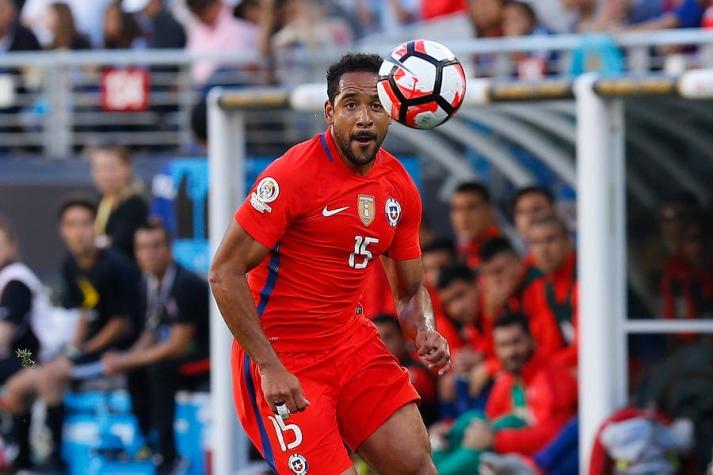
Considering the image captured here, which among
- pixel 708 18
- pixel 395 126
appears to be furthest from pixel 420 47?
pixel 708 18

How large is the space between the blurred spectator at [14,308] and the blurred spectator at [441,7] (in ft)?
12.3

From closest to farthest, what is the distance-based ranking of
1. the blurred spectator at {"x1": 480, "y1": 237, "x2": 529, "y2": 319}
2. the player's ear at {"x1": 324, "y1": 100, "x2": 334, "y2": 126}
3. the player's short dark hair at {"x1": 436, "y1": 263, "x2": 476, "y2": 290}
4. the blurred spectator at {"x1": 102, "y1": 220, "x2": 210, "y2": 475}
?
the player's ear at {"x1": 324, "y1": 100, "x2": 334, "y2": 126} < the blurred spectator at {"x1": 480, "y1": 237, "x2": 529, "y2": 319} < the player's short dark hair at {"x1": 436, "y1": 263, "x2": 476, "y2": 290} < the blurred spectator at {"x1": 102, "y1": 220, "x2": 210, "y2": 475}

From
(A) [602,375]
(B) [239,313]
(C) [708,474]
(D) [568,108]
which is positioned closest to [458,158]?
(D) [568,108]

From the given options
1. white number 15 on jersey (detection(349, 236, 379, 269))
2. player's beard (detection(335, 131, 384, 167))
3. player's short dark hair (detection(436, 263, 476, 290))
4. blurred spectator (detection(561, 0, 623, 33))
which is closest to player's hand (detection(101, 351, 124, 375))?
player's short dark hair (detection(436, 263, 476, 290))

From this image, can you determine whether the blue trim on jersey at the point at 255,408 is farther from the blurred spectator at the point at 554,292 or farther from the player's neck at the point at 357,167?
the blurred spectator at the point at 554,292

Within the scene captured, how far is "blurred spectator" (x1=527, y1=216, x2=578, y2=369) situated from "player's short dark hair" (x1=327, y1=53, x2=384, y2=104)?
3954 mm

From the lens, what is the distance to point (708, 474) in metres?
8.98

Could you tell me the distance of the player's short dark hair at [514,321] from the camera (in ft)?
32.3

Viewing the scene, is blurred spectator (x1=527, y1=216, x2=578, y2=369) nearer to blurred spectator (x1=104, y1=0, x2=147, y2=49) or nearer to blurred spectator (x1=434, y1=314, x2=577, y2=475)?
blurred spectator (x1=434, y1=314, x2=577, y2=475)

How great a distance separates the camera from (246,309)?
6.02 m

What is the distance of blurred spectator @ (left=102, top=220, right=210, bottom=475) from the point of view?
1110 centimetres

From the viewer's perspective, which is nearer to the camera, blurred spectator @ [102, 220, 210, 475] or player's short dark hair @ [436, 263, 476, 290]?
player's short dark hair @ [436, 263, 476, 290]

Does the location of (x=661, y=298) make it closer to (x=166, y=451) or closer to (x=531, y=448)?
(x=531, y=448)

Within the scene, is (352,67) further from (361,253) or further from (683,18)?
(683,18)
